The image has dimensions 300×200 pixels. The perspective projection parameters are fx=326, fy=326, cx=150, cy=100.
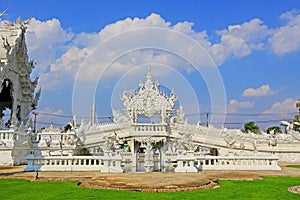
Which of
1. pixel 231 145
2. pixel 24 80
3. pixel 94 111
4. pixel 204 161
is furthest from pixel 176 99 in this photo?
pixel 24 80

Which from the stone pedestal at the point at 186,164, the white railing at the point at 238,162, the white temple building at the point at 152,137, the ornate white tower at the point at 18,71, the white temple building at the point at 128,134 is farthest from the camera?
the ornate white tower at the point at 18,71

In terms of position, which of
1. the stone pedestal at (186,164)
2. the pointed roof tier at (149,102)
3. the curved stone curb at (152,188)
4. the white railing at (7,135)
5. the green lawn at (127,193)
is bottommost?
the green lawn at (127,193)

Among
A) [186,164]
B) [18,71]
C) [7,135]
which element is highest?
[18,71]

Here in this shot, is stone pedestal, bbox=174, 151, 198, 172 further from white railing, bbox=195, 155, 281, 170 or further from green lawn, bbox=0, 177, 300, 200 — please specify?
green lawn, bbox=0, 177, 300, 200

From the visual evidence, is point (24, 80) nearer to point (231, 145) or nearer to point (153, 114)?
point (153, 114)

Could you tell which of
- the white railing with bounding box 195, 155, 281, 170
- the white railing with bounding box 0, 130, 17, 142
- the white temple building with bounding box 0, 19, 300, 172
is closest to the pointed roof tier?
the white temple building with bounding box 0, 19, 300, 172

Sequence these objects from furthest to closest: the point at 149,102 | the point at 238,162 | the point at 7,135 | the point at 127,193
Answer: the point at 149,102 < the point at 7,135 < the point at 238,162 < the point at 127,193

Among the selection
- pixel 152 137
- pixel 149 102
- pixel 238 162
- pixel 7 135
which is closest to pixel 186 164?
pixel 238 162

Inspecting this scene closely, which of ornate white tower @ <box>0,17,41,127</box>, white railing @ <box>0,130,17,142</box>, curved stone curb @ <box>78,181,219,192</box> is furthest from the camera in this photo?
ornate white tower @ <box>0,17,41,127</box>

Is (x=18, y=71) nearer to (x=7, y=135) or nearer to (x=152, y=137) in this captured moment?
(x=7, y=135)

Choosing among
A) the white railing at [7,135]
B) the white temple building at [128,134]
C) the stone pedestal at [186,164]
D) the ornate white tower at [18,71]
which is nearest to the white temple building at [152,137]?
the white temple building at [128,134]

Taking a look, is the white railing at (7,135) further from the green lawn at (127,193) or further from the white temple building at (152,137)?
the green lawn at (127,193)

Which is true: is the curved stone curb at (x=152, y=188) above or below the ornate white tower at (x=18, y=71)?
below

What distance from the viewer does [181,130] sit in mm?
23750
